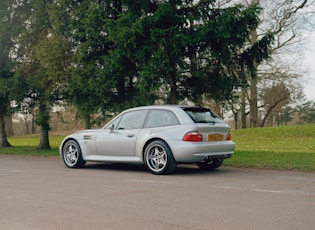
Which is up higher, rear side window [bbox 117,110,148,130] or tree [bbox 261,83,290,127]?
tree [bbox 261,83,290,127]

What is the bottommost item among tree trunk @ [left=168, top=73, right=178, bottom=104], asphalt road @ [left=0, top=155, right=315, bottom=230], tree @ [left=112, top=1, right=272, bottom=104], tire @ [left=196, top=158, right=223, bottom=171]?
asphalt road @ [left=0, top=155, right=315, bottom=230]

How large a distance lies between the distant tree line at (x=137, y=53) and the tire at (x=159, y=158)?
4.58m

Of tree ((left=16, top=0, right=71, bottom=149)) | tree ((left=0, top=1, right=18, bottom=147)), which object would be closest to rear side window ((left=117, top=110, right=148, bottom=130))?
tree ((left=16, top=0, right=71, bottom=149))

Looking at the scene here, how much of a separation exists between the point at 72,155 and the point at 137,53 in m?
4.43

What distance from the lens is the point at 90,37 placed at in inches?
666

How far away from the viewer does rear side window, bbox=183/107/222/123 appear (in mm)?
10891

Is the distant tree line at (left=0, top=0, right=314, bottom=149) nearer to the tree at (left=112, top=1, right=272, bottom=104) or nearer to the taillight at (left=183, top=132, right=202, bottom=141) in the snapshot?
the tree at (left=112, top=1, right=272, bottom=104)

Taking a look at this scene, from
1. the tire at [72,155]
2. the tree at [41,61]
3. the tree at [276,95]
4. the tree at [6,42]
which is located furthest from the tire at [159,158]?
the tree at [276,95]

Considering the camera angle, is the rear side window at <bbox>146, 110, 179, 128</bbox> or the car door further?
the car door

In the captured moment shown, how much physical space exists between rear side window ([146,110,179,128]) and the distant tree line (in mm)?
3785

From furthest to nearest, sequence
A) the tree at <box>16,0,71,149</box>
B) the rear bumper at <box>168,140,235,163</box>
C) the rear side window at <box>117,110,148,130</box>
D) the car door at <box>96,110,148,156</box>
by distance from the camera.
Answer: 1. the tree at <box>16,0,71,149</box>
2. the rear side window at <box>117,110,148,130</box>
3. the car door at <box>96,110,148,156</box>
4. the rear bumper at <box>168,140,235,163</box>

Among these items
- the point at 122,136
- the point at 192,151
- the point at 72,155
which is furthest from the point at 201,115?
the point at 72,155

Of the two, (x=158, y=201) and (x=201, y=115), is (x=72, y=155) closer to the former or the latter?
(x=201, y=115)

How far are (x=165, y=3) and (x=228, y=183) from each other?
25.2 feet
